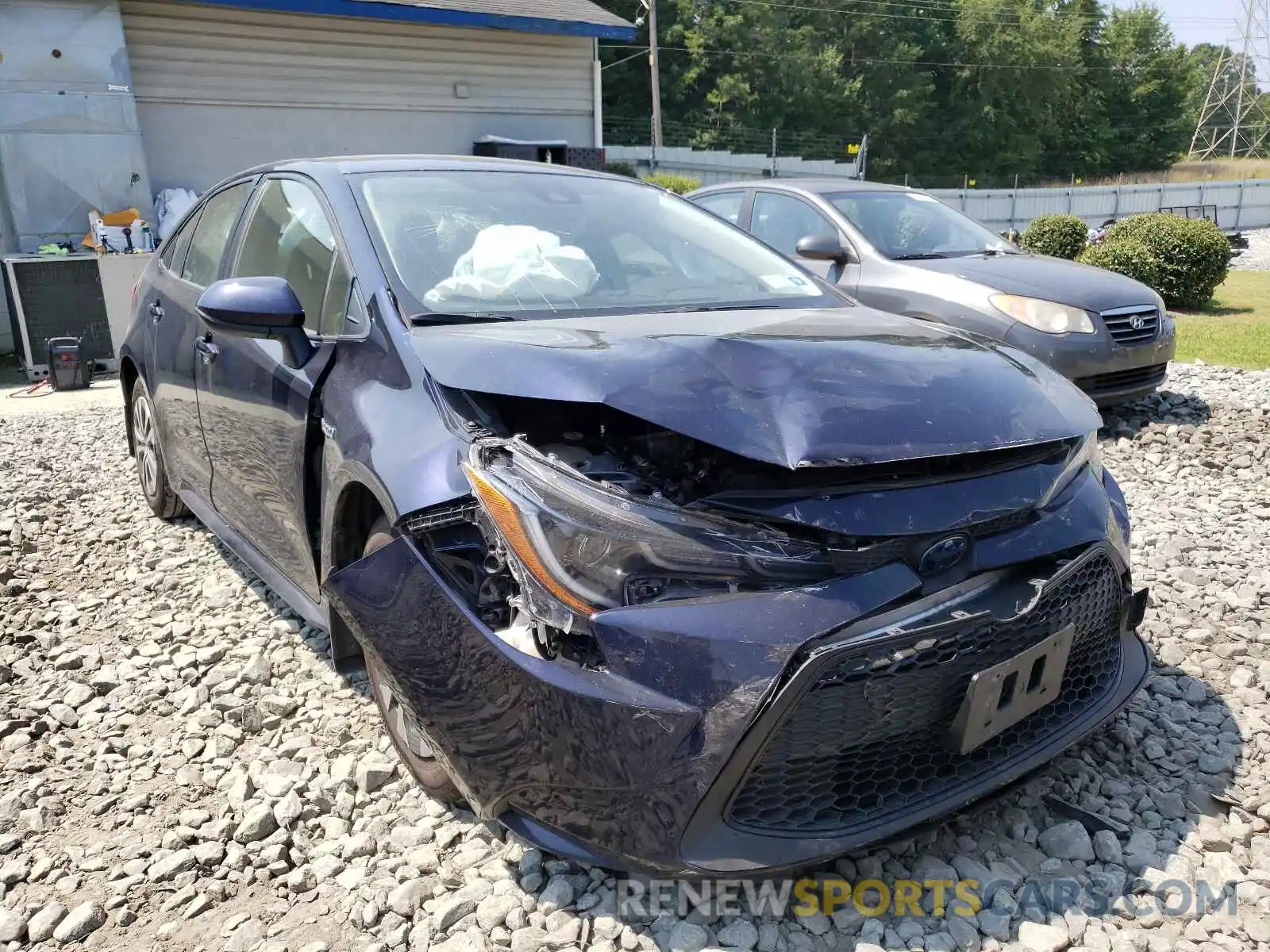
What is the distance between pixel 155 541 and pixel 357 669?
7.93 ft

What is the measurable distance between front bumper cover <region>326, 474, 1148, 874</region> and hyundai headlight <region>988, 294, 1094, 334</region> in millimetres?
4207

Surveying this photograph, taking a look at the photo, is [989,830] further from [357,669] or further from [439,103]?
[439,103]

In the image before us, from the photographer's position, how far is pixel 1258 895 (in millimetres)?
2072

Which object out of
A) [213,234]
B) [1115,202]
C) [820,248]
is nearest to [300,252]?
[213,234]

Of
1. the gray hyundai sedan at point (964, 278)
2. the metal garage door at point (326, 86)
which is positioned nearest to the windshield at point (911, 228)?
the gray hyundai sedan at point (964, 278)

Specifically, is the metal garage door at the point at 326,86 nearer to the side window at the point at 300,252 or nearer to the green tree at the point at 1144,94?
the side window at the point at 300,252

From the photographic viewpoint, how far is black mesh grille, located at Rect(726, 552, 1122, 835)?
1756 millimetres

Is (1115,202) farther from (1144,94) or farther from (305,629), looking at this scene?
(305,629)

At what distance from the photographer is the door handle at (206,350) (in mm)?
3281

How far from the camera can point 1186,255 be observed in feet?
38.3

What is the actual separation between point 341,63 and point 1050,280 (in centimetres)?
919

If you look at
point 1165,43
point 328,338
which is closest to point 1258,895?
point 328,338

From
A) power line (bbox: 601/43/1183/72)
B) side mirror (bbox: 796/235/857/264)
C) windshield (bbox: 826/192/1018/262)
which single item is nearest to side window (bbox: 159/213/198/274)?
side mirror (bbox: 796/235/857/264)

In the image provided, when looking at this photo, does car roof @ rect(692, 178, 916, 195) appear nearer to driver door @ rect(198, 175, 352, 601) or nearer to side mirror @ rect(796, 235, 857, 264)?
side mirror @ rect(796, 235, 857, 264)
